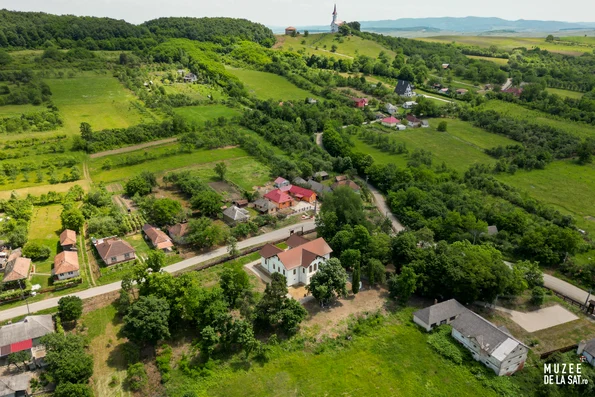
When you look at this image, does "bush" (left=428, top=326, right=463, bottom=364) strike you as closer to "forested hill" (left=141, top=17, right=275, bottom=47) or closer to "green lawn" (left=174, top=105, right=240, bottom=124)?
"green lawn" (left=174, top=105, right=240, bottom=124)

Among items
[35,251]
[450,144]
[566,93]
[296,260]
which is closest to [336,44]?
[566,93]

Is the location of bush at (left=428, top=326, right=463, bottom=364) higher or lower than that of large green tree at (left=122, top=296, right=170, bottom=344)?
lower

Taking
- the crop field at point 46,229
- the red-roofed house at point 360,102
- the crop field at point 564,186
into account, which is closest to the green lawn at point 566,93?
the crop field at point 564,186

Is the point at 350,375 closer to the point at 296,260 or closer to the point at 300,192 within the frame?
the point at 296,260

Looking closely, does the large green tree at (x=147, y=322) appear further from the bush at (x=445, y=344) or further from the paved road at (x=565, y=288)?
the paved road at (x=565, y=288)

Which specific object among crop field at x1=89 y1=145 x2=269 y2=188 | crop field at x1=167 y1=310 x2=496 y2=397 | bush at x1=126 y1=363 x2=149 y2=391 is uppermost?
crop field at x1=89 y1=145 x2=269 y2=188

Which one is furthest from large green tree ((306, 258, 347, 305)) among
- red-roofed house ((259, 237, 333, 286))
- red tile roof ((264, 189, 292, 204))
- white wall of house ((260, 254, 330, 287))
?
red tile roof ((264, 189, 292, 204))
